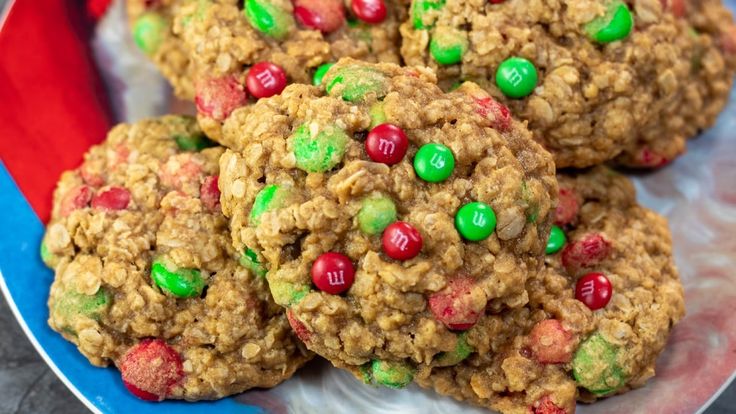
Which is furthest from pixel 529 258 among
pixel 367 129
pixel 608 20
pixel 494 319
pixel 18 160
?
pixel 18 160

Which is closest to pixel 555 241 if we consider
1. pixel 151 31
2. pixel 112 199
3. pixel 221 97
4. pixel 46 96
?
pixel 221 97

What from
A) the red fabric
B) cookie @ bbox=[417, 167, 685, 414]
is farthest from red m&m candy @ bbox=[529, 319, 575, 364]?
the red fabric

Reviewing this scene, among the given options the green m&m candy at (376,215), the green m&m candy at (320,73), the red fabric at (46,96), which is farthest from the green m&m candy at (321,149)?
the red fabric at (46,96)

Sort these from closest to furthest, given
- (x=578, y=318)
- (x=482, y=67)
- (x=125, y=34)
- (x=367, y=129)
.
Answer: (x=367, y=129) < (x=578, y=318) < (x=482, y=67) < (x=125, y=34)

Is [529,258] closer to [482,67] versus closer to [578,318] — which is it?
[578,318]

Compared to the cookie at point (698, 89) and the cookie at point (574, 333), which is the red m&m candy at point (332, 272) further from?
the cookie at point (698, 89)

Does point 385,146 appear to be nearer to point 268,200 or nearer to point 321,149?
point 321,149
